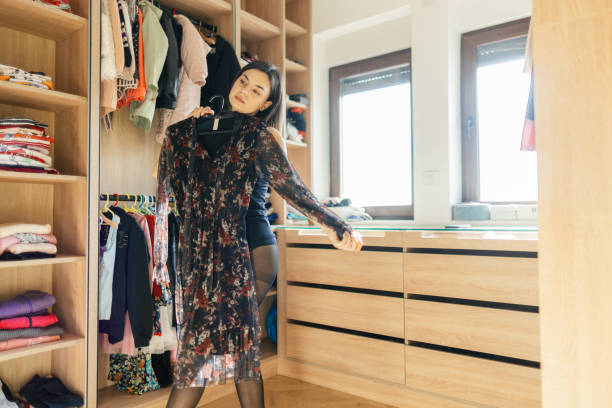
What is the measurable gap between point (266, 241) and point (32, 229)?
97 cm

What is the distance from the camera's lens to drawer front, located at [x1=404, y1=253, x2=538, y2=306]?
183 centimetres

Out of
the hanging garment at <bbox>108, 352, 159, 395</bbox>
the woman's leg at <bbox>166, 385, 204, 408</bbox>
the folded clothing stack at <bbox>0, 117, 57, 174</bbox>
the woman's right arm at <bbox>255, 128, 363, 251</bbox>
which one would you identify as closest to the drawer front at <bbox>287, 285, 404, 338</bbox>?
the hanging garment at <bbox>108, 352, 159, 395</bbox>

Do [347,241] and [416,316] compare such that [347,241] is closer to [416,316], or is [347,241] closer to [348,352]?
[416,316]

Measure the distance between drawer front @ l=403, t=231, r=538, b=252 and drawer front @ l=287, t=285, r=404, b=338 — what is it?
30cm

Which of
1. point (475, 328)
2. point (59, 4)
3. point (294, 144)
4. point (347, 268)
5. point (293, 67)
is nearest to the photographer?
point (59, 4)

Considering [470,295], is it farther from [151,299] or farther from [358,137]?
[358,137]

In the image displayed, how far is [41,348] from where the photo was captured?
1729mm

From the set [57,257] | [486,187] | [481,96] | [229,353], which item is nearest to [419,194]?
[486,187]

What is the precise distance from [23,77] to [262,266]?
118 cm

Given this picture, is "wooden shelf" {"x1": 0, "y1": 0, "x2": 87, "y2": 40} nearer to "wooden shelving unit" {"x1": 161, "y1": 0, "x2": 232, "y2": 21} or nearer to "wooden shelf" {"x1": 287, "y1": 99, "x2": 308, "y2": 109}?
"wooden shelving unit" {"x1": 161, "y1": 0, "x2": 232, "y2": 21}

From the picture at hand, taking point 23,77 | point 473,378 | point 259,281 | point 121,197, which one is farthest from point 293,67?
point 473,378

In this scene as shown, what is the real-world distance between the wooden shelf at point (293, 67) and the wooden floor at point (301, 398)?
6.63 feet

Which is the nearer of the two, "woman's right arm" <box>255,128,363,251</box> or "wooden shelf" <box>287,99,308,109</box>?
"woman's right arm" <box>255,128,363,251</box>

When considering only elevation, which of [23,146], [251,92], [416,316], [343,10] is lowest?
[416,316]
